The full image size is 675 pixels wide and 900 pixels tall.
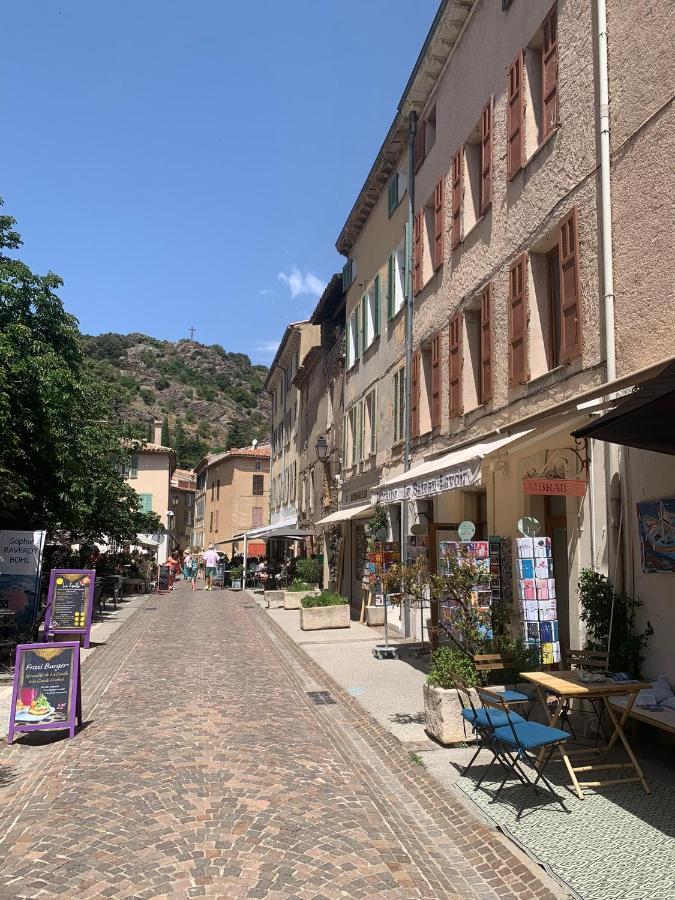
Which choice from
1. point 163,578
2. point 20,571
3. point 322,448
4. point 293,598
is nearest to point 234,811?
point 20,571

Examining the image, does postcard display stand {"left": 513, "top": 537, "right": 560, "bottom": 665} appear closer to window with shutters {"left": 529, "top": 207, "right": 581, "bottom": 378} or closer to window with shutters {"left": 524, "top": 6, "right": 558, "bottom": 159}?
window with shutters {"left": 529, "top": 207, "right": 581, "bottom": 378}

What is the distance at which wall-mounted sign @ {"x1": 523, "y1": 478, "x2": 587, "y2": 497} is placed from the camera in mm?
7762

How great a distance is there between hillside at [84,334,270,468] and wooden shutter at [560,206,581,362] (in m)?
76.8

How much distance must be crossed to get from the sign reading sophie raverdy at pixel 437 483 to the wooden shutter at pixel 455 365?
1.99 meters

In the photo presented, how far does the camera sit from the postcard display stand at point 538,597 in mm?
7629

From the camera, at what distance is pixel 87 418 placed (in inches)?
719

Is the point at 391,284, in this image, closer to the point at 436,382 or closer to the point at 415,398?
the point at 415,398

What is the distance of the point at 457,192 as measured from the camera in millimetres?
12742

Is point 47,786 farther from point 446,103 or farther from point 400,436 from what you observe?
point 446,103

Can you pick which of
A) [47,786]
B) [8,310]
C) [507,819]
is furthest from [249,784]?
[8,310]

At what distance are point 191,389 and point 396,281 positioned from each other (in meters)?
93.3

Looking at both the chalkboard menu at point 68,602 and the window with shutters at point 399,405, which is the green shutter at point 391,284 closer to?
the window with shutters at point 399,405

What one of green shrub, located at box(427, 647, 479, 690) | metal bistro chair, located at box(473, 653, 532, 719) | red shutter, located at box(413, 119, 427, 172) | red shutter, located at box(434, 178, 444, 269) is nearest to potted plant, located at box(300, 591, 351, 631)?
red shutter, located at box(434, 178, 444, 269)

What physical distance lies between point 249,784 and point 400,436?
10.8 meters
